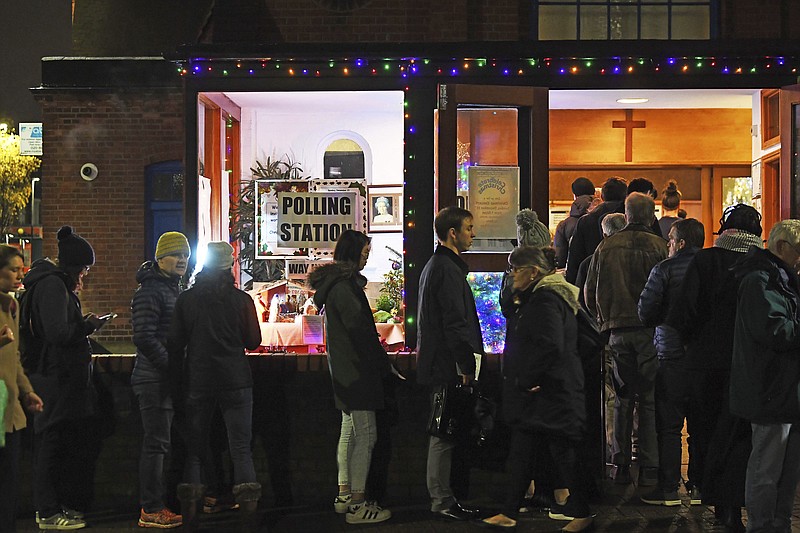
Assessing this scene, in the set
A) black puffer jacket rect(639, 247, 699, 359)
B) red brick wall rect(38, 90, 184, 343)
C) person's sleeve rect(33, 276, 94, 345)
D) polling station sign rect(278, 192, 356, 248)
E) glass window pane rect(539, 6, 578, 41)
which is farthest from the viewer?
red brick wall rect(38, 90, 184, 343)

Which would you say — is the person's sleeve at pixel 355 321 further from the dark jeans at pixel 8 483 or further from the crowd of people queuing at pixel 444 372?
the dark jeans at pixel 8 483

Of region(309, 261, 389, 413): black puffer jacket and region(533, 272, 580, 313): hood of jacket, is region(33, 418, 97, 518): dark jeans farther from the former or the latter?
region(533, 272, 580, 313): hood of jacket

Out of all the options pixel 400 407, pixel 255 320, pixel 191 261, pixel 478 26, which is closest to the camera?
pixel 255 320

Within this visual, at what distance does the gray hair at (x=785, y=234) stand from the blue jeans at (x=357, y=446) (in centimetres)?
286

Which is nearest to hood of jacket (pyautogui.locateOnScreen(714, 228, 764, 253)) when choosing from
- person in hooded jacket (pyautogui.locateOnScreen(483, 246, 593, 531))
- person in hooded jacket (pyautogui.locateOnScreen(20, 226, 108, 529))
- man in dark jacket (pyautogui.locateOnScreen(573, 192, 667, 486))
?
man in dark jacket (pyautogui.locateOnScreen(573, 192, 667, 486))

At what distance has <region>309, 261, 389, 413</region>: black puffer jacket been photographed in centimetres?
701

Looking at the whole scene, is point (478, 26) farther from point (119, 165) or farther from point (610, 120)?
point (119, 165)

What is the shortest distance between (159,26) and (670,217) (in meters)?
10.7

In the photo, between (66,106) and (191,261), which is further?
(66,106)

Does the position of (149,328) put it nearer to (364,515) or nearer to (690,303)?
(364,515)

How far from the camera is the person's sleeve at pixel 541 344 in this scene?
6344 millimetres

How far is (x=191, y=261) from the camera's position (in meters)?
8.87

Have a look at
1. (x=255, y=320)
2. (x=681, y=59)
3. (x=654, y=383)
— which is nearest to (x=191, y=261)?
(x=255, y=320)

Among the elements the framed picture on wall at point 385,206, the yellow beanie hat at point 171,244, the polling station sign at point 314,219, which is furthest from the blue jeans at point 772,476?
the framed picture on wall at point 385,206
